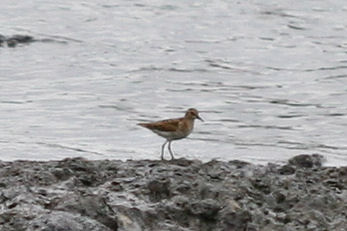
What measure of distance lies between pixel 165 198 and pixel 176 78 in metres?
11.5

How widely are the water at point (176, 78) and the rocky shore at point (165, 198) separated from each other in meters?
4.17

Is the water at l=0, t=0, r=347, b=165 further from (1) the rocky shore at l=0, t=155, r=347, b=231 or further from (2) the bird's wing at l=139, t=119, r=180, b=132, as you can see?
(1) the rocky shore at l=0, t=155, r=347, b=231

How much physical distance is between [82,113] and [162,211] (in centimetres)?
875

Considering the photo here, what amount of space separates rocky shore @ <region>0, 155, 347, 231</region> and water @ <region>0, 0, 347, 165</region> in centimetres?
417

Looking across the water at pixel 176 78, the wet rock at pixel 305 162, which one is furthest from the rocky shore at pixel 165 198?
the water at pixel 176 78

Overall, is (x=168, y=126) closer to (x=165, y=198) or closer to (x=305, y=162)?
(x=305, y=162)

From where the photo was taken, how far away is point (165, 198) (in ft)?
27.5

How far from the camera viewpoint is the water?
48.5 feet

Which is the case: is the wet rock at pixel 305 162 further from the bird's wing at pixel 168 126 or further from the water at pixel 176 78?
the water at pixel 176 78

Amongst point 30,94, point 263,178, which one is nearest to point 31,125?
point 30,94

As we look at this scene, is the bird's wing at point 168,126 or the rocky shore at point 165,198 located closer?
the rocky shore at point 165,198

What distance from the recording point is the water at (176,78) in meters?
14.8

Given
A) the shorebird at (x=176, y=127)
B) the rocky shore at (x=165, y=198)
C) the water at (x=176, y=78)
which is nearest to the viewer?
the rocky shore at (x=165, y=198)

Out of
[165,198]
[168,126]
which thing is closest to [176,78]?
[168,126]
